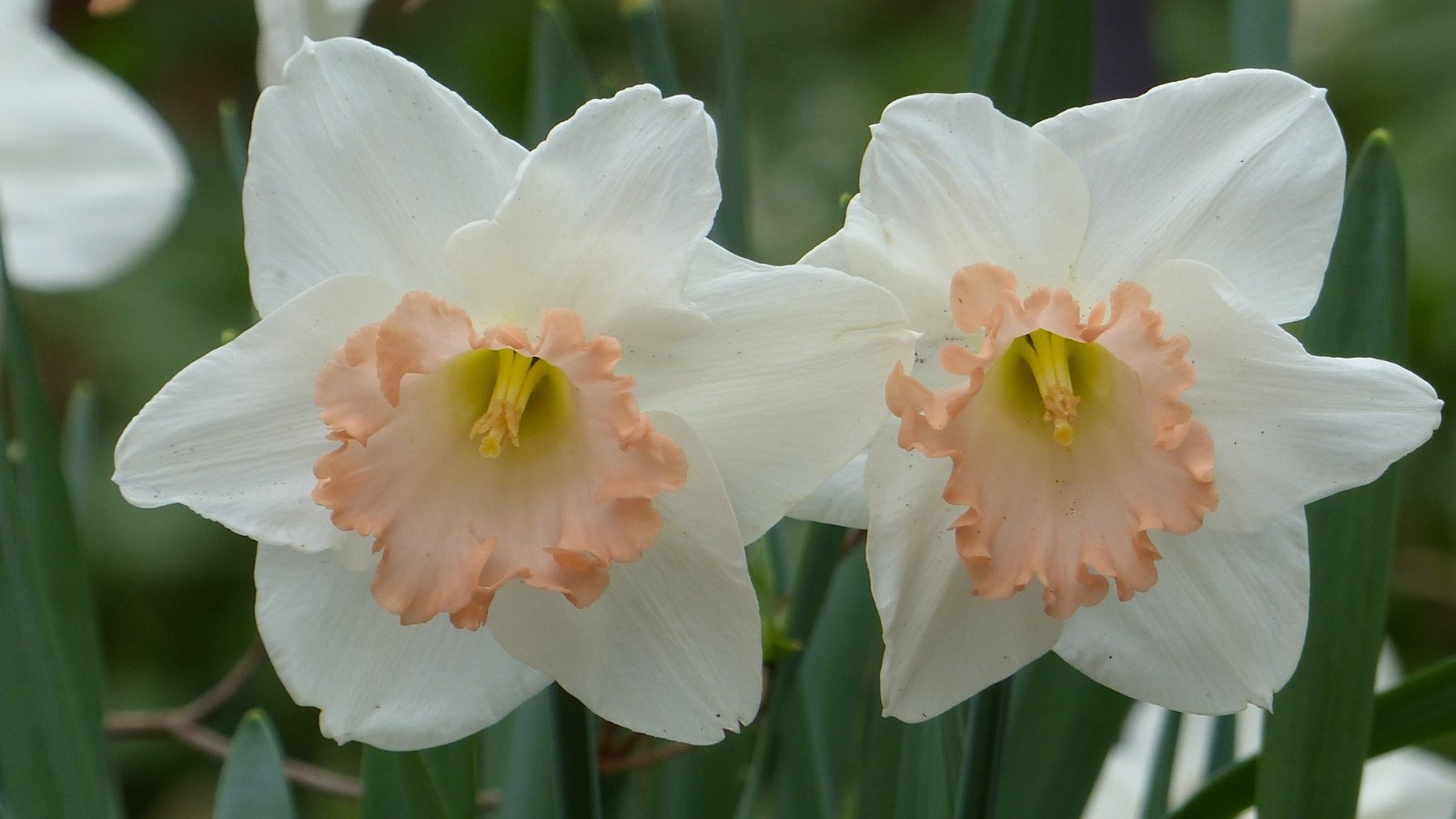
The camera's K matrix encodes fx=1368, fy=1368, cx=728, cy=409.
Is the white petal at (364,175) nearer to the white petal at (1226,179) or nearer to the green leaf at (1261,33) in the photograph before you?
the white petal at (1226,179)

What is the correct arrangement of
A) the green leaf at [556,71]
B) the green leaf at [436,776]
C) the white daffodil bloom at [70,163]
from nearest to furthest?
the green leaf at [436,776] < the green leaf at [556,71] < the white daffodil bloom at [70,163]

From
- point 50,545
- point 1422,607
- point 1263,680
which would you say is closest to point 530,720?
point 50,545

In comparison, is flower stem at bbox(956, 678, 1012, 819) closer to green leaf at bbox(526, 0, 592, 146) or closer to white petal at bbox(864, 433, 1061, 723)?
white petal at bbox(864, 433, 1061, 723)

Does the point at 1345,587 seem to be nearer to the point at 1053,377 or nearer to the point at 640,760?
the point at 1053,377

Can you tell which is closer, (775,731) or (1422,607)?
(775,731)

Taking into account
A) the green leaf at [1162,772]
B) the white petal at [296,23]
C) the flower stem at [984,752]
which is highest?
the white petal at [296,23]

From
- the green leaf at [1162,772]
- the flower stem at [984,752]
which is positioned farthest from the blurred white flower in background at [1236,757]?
the flower stem at [984,752]

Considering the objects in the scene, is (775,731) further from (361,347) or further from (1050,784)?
(361,347)

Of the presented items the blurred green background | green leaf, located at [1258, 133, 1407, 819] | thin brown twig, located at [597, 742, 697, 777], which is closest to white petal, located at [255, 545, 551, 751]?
thin brown twig, located at [597, 742, 697, 777]
